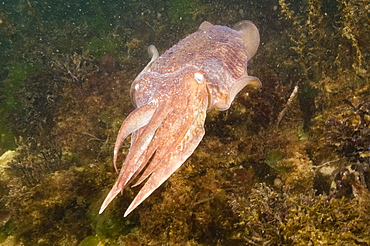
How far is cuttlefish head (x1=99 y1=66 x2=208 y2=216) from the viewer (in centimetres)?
223

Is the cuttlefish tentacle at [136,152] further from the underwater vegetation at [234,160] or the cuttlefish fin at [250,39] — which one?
the cuttlefish fin at [250,39]

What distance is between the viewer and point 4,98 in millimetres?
7426

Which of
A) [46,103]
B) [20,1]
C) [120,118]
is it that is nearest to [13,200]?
[120,118]

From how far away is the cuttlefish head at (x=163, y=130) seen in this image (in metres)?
2.23

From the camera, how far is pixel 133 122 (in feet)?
8.37

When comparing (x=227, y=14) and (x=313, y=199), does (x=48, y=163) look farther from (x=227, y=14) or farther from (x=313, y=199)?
(x=227, y=14)

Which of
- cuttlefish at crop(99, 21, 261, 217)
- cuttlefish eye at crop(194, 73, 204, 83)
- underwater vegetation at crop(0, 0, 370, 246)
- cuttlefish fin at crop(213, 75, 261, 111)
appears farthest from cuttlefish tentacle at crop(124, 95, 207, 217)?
underwater vegetation at crop(0, 0, 370, 246)

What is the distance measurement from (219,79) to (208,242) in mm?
2199

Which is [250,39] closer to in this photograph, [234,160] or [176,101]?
[234,160]

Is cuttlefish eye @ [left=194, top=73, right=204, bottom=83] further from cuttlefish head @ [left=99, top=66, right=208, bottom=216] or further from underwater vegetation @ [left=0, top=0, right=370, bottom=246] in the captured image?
underwater vegetation @ [left=0, top=0, right=370, bottom=246]

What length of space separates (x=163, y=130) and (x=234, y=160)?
5.76 feet

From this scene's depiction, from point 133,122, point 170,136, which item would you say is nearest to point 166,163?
point 170,136

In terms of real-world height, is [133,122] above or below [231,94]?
above

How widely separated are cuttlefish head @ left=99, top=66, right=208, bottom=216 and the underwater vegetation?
3.59 ft
